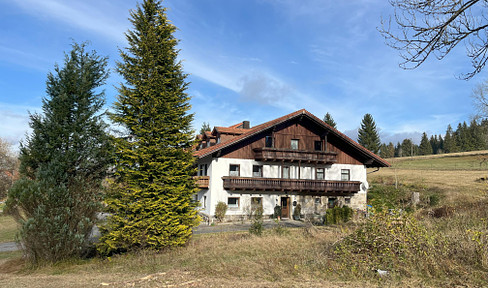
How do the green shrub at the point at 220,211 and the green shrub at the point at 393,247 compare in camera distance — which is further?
the green shrub at the point at 220,211

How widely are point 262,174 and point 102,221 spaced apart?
17547mm

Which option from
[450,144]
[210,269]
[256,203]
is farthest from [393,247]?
[450,144]

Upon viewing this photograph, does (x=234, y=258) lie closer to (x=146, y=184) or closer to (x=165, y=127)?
(x=146, y=184)

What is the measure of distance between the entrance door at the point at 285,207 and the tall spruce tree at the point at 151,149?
16.7 meters

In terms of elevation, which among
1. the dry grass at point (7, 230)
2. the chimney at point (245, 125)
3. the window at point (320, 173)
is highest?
the chimney at point (245, 125)

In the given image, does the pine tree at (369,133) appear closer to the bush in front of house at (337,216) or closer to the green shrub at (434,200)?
the green shrub at (434,200)

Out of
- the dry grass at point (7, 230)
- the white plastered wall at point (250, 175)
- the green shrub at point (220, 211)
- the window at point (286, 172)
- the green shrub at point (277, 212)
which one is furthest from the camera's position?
the window at point (286, 172)

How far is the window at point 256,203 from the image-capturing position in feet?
92.9

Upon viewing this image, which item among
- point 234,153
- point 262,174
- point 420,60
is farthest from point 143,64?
point 262,174

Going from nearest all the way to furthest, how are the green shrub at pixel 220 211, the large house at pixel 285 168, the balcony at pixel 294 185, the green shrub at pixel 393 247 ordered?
the green shrub at pixel 393 247
the green shrub at pixel 220 211
the balcony at pixel 294 185
the large house at pixel 285 168

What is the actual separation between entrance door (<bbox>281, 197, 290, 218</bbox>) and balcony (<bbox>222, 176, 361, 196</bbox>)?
3.37 feet

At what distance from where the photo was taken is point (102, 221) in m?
13.0

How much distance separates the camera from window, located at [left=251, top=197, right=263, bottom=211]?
92.9 feet

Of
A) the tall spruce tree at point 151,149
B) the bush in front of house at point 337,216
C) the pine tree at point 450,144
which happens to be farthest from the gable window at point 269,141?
the pine tree at point 450,144
